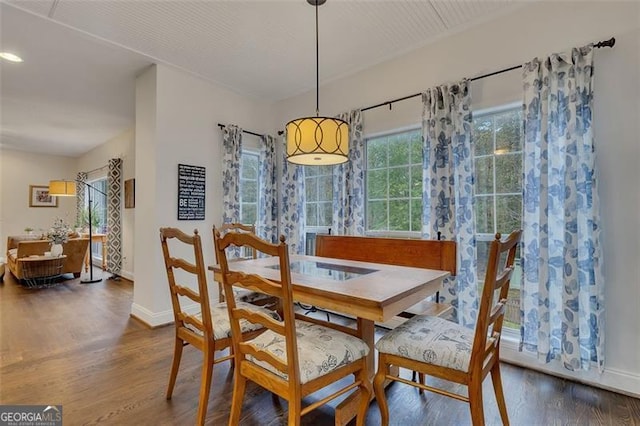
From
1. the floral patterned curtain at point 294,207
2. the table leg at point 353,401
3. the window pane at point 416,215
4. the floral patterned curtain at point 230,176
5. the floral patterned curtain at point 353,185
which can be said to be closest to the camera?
the table leg at point 353,401

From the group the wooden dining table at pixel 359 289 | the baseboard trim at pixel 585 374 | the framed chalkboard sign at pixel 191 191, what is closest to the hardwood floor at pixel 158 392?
the baseboard trim at pixel 585 374

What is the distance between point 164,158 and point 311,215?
1.78 meters

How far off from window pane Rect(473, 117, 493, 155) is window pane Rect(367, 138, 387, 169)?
0.91m

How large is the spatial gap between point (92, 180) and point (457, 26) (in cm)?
793

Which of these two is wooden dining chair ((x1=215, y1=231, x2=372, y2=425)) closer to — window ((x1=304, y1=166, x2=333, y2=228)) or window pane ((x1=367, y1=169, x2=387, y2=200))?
Result: window pane ((x1=367, y1=169, x2=387, y2=200))

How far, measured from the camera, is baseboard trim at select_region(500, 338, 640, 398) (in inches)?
78.0

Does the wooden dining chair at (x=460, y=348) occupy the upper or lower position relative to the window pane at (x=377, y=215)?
lower

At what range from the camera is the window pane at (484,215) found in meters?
2.62

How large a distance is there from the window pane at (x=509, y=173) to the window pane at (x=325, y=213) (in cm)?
181

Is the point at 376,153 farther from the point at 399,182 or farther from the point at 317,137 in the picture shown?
the point at 317,137

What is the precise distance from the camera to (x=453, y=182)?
2604 mm

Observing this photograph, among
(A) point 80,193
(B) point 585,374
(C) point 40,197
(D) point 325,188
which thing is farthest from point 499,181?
(C) point 40,197

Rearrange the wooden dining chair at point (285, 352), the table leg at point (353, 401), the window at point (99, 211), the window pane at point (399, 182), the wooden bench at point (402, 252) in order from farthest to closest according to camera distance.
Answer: the window at point (99, 211), the window pane at point (399, 182), the wooden bench at point (402, 252), the table leg at point (353, 401), the wooden dining chair at point (285, 352)

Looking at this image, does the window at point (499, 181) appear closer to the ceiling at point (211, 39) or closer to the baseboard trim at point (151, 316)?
the ceiling at point (211, 39)
